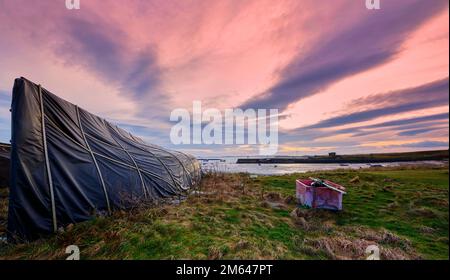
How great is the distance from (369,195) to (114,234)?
1122 cm

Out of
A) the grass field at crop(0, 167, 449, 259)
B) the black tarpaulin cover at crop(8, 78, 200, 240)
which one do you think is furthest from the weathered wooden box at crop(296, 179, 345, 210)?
the black tarpaulin cover at crop(8, 78, 200, 240)

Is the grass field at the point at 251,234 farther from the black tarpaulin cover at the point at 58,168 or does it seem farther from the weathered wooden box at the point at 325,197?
the black tarpaulin cover at the point at 58,168

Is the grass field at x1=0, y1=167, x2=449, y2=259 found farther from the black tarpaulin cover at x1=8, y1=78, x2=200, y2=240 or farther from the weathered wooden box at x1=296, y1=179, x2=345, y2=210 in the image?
the black tarpaulin cover at x1=8, y1=78, x2=200, y2=240

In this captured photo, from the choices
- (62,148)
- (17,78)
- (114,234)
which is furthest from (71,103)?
(114,234)

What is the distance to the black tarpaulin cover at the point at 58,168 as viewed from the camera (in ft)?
13.5

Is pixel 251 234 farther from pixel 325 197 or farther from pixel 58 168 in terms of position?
pixel 58 168

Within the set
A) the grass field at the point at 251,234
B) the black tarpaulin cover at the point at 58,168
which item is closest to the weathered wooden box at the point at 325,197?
the grass field at the point at 251,234

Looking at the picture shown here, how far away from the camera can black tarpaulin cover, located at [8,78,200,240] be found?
162 inches

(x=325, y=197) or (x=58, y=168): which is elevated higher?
(x=58, y=168)

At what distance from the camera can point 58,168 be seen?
4680 millimetres

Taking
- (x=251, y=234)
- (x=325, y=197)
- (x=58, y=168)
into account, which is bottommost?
(x=251, y=234)

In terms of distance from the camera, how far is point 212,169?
17453 mm

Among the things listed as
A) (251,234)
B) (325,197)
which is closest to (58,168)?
(251,234)
